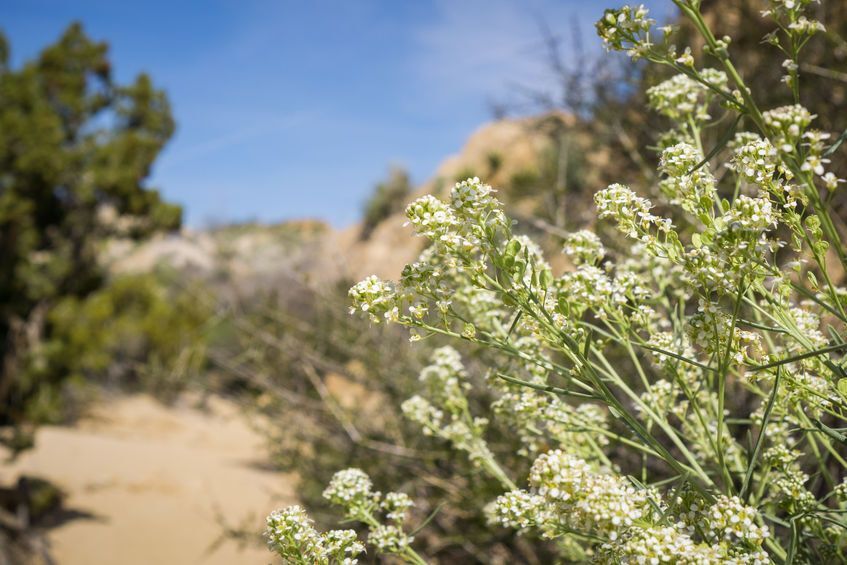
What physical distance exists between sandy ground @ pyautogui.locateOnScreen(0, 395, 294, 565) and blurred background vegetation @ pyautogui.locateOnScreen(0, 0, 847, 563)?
0.91m

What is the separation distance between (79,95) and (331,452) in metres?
8.29

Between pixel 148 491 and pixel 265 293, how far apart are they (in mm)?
6089

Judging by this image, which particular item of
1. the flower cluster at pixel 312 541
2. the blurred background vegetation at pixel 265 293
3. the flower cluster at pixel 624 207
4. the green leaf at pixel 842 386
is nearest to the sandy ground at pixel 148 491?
the blurred background vegetation at pixel 265 293

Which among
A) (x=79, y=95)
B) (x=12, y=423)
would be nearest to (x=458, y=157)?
(x=79, y=95)

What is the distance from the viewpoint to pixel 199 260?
33094mm

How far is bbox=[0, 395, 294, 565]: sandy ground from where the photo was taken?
847 centimetres

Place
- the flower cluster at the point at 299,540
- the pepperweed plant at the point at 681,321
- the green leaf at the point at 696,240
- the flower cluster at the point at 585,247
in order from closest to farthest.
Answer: the pepperweed plant at the point at 681,321 < the green leaf at the point at 696,240 < the flower cluster at the point at 299,540 < the flower cluster at the point at 585,247

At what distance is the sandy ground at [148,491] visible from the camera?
27.8 ft

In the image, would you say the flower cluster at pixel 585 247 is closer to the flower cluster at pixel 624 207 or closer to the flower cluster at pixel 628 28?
the flower cluster at pixel 624 207

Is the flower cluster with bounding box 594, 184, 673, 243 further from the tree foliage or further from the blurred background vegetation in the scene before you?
the tree foliage

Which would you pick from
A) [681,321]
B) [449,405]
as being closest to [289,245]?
[449,405]

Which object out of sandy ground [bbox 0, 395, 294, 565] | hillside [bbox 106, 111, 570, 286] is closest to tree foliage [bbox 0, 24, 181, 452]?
sandy ground [bbox 0, 395, 294, 565]

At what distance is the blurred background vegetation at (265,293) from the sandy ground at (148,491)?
2.97 ft

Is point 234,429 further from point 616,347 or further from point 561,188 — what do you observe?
point 616,347
